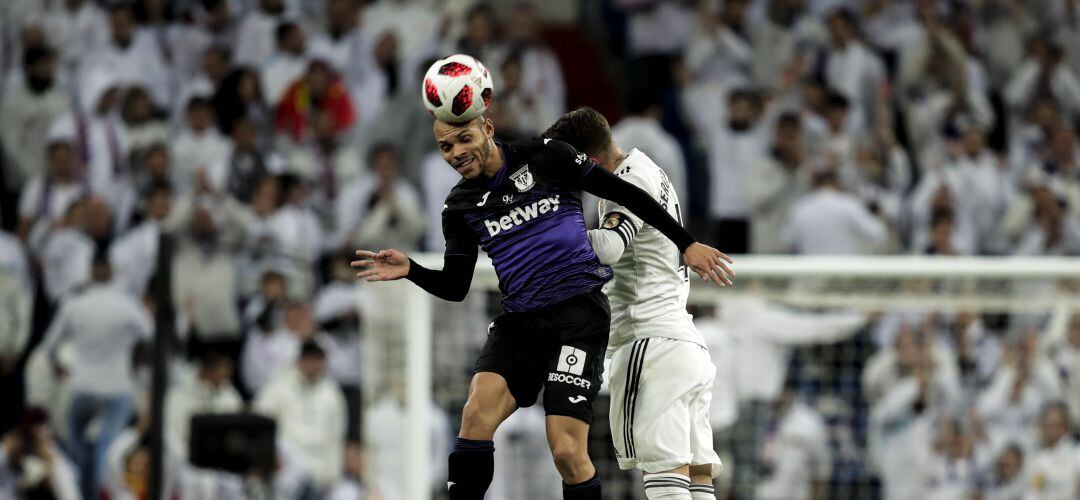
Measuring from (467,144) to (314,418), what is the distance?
661 cm

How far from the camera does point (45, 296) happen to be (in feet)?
44.8

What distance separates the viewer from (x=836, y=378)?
476 inches

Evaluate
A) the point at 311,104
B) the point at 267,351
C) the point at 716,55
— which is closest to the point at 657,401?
the point at 267,351

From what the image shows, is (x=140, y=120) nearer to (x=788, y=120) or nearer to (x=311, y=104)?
A: (x=311, y=104)

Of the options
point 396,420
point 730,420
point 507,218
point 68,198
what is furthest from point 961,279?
point 68,198

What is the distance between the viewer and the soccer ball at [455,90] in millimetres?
6297

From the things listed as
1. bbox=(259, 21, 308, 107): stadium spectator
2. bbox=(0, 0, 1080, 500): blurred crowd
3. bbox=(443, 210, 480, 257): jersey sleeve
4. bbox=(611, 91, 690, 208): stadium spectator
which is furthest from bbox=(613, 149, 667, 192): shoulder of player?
bbox=(259, 21, 308, 107): stadium spectator

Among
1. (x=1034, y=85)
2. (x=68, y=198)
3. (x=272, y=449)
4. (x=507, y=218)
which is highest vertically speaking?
(x=1034, y=85)

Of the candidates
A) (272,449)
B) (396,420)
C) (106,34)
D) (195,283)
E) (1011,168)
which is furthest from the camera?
(1011,168)

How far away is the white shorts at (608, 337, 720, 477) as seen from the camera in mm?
6734

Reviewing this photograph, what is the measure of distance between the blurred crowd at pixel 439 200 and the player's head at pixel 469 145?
443 cm

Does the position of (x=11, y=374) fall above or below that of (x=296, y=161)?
below

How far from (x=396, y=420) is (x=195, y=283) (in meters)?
2.25

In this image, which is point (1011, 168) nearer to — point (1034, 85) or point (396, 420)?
point (1034, 85)
